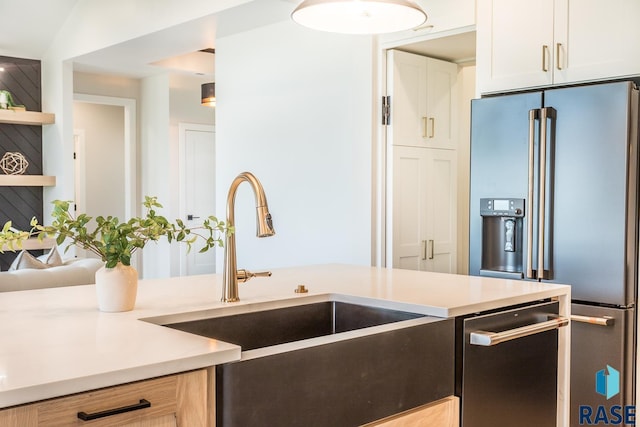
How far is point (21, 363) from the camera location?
48.2 inches

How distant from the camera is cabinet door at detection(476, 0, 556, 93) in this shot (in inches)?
121

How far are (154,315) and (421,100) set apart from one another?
9.12ft

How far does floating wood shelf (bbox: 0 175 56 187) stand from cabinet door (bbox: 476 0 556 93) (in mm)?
4714

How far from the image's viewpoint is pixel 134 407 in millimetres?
1217

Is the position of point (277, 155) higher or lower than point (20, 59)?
lower

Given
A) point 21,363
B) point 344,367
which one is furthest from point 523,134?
point 21,363

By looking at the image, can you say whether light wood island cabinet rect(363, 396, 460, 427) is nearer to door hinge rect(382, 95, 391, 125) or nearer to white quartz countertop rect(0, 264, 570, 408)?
white quartz countertop rect(0, 264, 570, 408)

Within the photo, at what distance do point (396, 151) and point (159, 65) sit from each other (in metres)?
3.60

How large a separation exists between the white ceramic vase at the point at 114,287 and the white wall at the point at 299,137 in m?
2.37

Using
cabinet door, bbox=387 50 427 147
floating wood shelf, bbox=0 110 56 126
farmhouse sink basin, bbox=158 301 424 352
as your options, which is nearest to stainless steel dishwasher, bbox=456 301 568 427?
farmhouse sink basin, bbox=158 301 424 352

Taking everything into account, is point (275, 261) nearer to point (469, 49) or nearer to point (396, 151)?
point (396, 151)

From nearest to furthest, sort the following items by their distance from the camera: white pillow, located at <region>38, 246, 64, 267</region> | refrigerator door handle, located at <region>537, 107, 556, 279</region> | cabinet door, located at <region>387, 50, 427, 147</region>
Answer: refrigerator door handle, located at <region>537, 107, 556, 279</region> < white pillow, located at <region>38, 246, 64, 267</region> < cabinet door, located at <region>387, 50, 427, 147</region>

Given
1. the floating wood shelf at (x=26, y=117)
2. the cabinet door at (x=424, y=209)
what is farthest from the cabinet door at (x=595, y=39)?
the floating wood shelf at (x=26, y=117)

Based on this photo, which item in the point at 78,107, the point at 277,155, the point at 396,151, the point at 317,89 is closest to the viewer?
the point at 396,151
